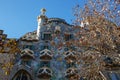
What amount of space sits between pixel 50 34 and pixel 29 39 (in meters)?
2.67

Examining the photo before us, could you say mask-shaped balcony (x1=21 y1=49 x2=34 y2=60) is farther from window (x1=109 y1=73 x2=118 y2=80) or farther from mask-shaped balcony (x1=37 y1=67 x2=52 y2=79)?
window (x1=109 y1=73 x2=118 y2=80)

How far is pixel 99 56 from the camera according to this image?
2206 cm

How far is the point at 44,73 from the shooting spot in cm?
3234

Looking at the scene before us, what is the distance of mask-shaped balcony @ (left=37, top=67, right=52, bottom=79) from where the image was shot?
3243cm

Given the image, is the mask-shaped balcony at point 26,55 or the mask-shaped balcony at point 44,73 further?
the mask-shaped balcony at point 26,55

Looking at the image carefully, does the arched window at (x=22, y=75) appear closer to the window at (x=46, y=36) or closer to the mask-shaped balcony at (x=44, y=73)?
the mask-shaped balcony at (x=44, y=73)

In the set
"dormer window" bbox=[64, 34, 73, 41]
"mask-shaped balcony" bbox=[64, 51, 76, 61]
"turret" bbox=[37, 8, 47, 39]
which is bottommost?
"mask-shaped balcony" bbox=[64, 51, 76, 61]

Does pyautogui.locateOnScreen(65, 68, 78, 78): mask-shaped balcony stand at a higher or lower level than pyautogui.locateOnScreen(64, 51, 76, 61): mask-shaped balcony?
lower

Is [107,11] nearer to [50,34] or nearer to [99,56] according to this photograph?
[99,56]

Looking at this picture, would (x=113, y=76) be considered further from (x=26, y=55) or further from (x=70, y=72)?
(x=26, y=55)

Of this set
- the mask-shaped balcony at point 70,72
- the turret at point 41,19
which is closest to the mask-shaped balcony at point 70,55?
the mask-shaped balcony at point 70,72

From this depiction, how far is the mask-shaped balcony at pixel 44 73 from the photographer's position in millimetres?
32431

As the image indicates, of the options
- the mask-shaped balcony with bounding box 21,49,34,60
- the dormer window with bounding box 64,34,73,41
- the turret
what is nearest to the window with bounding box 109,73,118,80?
the mask-shaped balcony with bounding box 21,49,34,60

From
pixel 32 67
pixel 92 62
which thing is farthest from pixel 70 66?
pixel 92 62
